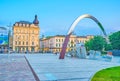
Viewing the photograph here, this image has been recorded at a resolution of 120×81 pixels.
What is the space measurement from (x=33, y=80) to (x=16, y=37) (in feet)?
293

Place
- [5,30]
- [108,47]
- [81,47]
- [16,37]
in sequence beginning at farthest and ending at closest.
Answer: [16,37]
[108,47]
[81,47]
[5,30]

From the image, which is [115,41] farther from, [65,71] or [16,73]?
[16,73]

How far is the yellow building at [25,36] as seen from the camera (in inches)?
3826

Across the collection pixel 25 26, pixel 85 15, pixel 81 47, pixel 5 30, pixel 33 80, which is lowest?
pixel 33 80

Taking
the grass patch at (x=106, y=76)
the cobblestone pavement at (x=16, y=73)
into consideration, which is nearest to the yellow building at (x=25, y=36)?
the cobblestone pavement at (x=16, y=73)

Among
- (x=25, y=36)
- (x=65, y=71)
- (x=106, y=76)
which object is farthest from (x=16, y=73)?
(x=25, y=36)

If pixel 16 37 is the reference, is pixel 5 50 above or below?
below

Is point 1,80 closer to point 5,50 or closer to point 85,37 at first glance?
point 5,50

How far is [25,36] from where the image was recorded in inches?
3927

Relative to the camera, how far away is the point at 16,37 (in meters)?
97.6

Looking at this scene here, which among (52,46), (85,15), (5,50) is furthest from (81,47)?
(52,46)

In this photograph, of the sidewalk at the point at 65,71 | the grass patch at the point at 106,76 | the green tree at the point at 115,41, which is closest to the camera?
the grass patch at the point at 106,76

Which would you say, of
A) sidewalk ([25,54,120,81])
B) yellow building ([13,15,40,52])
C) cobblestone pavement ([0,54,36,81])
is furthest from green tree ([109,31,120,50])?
cobblestone pavement ([0,54,36,81])

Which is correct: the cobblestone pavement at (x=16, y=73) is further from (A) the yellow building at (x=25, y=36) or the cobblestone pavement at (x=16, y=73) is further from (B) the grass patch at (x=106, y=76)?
(A) the yellow building at (x=25, y=36)
